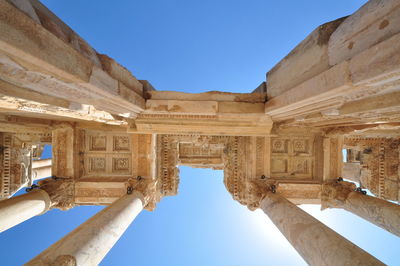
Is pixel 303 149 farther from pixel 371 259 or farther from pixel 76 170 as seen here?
pixel 76 170

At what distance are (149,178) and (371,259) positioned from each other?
4983 mm

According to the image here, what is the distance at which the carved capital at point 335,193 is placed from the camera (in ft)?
17.0

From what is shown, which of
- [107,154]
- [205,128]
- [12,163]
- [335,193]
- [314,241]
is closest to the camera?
[314,241]

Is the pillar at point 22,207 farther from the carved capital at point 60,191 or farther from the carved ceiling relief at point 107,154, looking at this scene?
the carved ceiling relief at point 107,154

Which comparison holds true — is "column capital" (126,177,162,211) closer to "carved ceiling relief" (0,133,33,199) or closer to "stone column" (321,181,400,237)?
"carved ceiling relief" (0,133,33,199)

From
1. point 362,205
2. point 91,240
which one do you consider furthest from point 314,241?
point 91,240

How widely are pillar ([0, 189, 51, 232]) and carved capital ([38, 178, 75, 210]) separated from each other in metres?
0.22

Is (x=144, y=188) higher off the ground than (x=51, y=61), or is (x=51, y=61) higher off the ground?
(x=51, y=61)

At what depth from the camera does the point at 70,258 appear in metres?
2.55

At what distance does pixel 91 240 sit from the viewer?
2980mm

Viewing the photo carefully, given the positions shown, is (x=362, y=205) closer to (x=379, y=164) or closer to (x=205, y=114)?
(x=379, y=164)

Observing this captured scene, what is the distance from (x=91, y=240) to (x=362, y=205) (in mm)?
6041

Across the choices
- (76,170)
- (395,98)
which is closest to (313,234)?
(395,98)

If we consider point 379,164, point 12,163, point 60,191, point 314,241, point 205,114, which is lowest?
point 314,241
